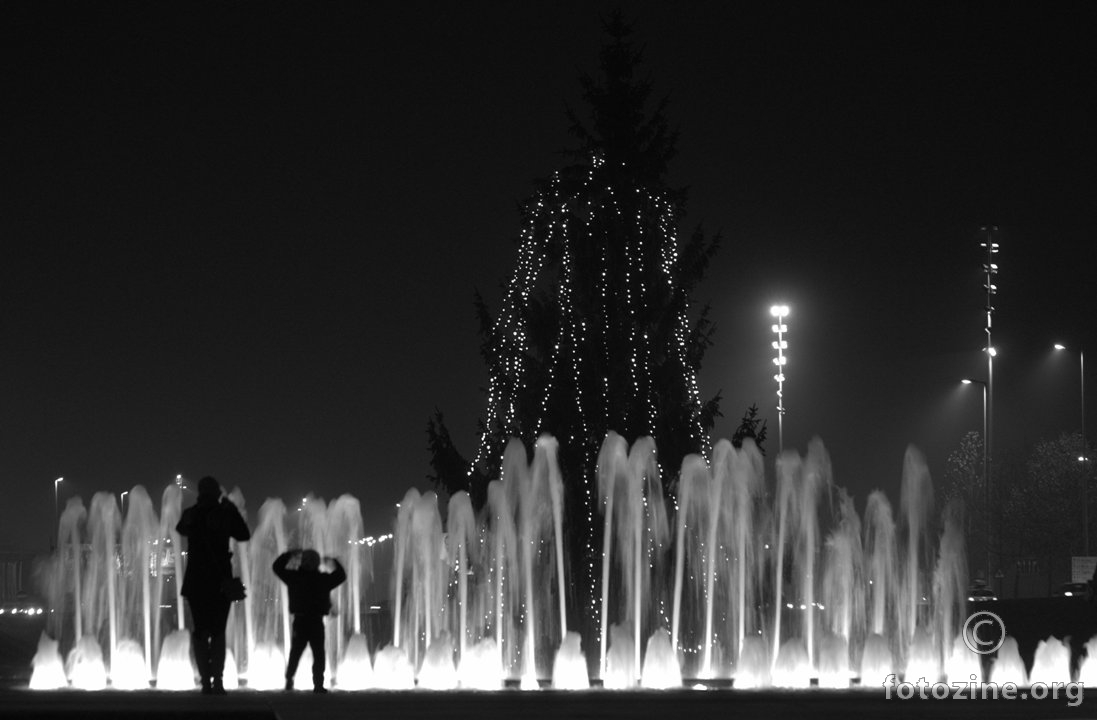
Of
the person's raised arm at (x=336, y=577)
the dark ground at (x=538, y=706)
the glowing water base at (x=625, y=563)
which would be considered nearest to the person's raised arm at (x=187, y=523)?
A: the dark ground at (x=538, y=706)

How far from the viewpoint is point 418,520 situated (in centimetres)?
3697

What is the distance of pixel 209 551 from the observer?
15.2 metres

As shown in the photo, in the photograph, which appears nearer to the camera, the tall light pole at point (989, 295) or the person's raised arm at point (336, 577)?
the person's raised arm at point (336, 577)

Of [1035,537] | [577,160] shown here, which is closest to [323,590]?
[577,160]

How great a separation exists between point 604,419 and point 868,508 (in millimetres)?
7841

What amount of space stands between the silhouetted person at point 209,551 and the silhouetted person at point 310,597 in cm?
139

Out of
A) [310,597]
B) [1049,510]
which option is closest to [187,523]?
[310,597]

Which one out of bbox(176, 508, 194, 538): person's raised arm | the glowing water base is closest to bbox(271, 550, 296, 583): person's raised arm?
bbox(176, 508, 194, 538): person's raised arm

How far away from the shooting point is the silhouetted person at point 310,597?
1678 cm

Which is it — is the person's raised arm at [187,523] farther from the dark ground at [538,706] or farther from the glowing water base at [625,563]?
the glowing water base at [625,563]

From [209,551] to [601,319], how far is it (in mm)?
27230

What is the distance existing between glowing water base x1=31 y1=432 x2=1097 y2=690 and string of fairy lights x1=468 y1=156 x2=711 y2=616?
169 cm

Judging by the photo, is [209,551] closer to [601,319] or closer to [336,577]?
[336,577]

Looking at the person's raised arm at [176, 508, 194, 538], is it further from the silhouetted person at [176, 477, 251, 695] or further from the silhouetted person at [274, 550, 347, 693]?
the silhouetted person at [274, 550, 347, 693]
